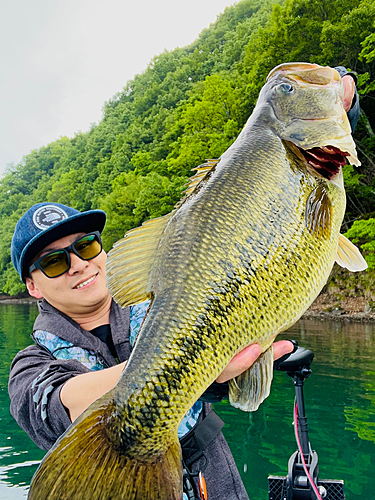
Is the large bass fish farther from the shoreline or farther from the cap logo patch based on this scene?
the shoreline

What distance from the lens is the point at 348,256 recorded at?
2158 millimetres

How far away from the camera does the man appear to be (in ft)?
6.66

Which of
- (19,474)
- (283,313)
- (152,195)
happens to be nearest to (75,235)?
(283,313)

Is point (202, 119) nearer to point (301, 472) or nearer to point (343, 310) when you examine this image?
point (343, 310)

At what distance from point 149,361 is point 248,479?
6045mm

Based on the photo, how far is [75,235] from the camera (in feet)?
7.77

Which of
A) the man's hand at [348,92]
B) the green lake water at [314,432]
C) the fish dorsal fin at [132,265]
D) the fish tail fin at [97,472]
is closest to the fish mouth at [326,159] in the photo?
the man's hand at [348,92]

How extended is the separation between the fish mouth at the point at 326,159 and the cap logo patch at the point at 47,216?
1310mm

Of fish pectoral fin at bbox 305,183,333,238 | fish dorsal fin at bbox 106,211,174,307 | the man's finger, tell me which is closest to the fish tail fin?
fish dorsal fin at bbox 106,211,174,307

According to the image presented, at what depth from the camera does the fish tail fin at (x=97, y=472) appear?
1340 millimetres

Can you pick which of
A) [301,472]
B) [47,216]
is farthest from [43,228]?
[301,472]

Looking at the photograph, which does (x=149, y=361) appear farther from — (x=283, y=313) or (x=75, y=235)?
(x=75, y=235)

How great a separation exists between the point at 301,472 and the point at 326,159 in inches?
95.0

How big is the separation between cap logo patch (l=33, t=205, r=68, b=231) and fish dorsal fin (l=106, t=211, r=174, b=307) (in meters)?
0.69
